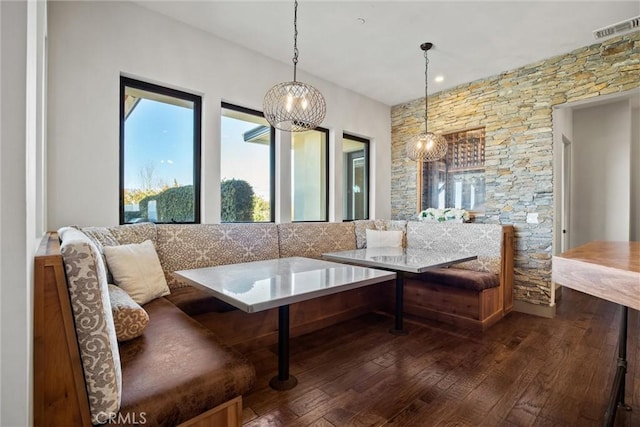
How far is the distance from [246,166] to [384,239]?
77.5 inches

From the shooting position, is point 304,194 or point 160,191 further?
point 304,194

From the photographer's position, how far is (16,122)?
2.46 ft

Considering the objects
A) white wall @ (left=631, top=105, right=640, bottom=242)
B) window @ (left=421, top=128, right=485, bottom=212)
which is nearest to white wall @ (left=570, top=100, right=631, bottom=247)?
white wall @ (left=631, top=105, right=640, bottom=242)

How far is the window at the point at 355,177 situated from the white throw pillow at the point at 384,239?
0.81 meters

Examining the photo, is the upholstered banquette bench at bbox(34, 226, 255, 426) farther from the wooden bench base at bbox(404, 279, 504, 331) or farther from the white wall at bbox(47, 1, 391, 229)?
the wooden bench base at bbox(404, 279, 504, 331)

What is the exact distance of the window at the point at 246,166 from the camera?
334 centimetres

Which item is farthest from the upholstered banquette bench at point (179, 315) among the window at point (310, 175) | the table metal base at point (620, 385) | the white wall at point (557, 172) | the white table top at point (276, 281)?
the table metal base at point (620, 385)

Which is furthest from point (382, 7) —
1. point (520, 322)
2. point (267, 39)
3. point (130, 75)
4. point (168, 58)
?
point (520, 322)

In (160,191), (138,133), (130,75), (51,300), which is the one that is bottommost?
(51,300)

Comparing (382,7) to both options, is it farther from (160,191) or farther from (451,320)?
(451,320)

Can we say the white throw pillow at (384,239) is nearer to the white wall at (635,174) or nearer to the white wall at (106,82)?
the white wall at (106,82)

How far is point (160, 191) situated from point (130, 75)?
1046 mm

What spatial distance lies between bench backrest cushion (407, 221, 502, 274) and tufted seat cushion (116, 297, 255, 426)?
2958 millimetres

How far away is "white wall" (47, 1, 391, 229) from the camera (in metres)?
2.27
